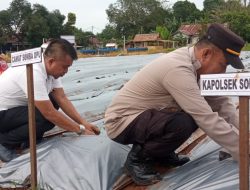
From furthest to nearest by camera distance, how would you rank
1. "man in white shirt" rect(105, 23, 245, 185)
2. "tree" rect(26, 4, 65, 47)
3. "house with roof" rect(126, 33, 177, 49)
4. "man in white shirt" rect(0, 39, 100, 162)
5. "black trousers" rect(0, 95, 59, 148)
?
"tree" rect(26, 4, 65, 47) → "house with roof" rect(126, 33, 177, 49) → "black trousers" rect(0, 95, 59, 148) → "man in white shirt" rect(0, 39, 100, 162) → "man in white shirt" rect(105, 23, 245, 185)

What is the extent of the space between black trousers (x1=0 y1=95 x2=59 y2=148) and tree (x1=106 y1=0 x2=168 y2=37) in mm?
A: 48721

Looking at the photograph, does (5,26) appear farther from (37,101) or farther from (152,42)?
(37,101)

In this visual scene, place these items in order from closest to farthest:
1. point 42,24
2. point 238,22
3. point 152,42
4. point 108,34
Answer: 1. point 238,22
2. point 152,42
3. point 42,24
4. point 108,34

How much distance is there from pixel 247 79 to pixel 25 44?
119ft

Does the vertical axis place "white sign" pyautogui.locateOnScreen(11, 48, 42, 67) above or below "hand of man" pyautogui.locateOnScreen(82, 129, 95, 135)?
above

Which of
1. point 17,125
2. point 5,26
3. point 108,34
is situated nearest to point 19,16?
point 5,26

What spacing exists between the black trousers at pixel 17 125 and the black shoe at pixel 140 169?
0.72 meters

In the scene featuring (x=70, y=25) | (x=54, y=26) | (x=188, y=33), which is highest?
(x=70, y=25)

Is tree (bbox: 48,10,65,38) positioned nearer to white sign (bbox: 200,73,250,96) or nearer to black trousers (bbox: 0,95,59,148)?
black trousers (bbox: 0,95,59,148)

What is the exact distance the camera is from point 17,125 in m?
2.84

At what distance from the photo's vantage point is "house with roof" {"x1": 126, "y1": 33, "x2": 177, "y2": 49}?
30648 mm

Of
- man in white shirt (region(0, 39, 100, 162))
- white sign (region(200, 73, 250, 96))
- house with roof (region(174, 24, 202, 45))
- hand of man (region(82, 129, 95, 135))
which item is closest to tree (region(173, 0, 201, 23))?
house with roof (region(174, 24, 202, 45))

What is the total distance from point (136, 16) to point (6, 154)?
174 feet

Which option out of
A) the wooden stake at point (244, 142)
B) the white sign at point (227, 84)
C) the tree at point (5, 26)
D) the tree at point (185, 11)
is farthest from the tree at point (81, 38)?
the wooden stake at point (244, 142)
